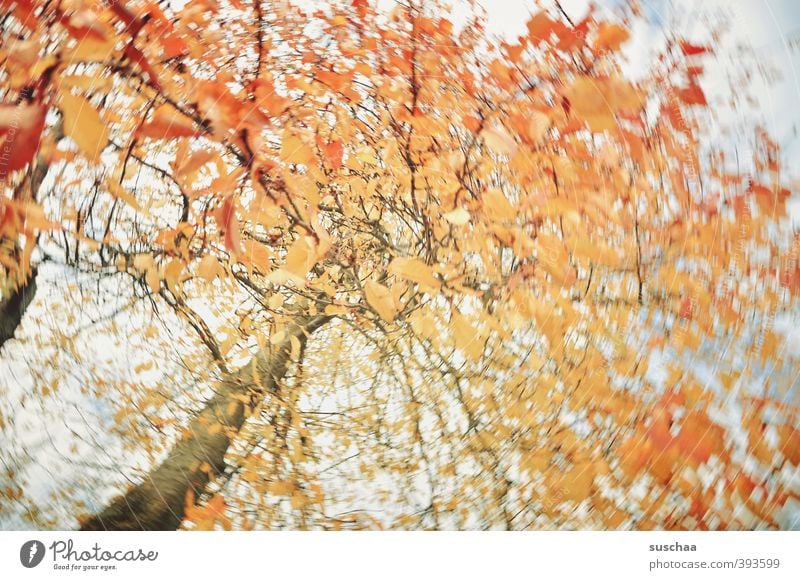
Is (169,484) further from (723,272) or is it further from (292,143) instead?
(723,272)

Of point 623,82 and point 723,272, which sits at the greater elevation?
point 623,82

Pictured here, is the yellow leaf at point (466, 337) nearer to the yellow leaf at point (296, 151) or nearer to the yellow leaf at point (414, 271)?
the yellow leaf at point (414, 271)

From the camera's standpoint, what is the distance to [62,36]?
846 mm

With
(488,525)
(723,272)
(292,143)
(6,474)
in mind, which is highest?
(292,143)

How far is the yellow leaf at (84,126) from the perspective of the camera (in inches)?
33.4

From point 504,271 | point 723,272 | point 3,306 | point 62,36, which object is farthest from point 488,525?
point 62,36

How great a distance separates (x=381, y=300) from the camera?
2.82 ft

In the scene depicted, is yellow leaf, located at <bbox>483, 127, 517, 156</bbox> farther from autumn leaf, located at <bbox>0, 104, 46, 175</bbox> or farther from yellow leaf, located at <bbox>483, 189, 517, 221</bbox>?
autumn leaf, located at <bbox>0, 104, 46, 175</bbox>

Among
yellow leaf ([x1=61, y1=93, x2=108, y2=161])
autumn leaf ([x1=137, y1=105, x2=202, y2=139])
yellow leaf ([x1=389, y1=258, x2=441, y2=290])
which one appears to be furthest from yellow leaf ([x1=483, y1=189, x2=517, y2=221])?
yellow leaf ([x1=61, y1=93, x2=108, y2=161])

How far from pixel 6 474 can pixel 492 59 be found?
0.96 metres
